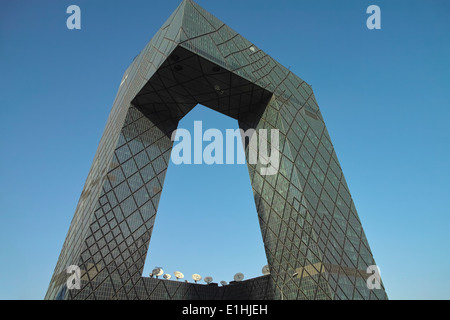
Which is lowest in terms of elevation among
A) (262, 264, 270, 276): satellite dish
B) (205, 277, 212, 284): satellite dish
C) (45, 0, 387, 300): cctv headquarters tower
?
(205, 277, 212, 284): satellite dish

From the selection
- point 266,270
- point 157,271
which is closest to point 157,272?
point 157,271

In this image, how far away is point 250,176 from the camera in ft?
143

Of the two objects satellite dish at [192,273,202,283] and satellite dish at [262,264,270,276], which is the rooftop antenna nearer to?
satellite dish at [192,273,202,283]

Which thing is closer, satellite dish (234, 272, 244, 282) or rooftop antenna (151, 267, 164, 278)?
rooftop antenna (151, 267, 164, 278)

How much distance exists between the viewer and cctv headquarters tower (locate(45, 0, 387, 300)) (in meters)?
32.9

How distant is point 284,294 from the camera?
113 feet

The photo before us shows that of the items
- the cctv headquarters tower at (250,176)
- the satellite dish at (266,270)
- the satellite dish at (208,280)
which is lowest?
the satellite dish at (208,280)

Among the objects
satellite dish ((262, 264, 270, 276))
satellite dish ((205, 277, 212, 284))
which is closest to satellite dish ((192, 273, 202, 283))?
satellite dish ((205, 277, 212, 284))

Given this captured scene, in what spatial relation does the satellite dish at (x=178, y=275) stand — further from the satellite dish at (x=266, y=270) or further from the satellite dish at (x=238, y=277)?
the satellite dish at (x=266, y=270)

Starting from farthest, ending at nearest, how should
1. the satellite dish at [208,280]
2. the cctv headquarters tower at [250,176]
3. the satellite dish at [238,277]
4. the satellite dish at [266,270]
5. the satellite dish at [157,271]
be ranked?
1. the satellite dish at [238,277]
2. the satellite dish at [208,280]
3. the satellite dish at [266,270]
4. the satellite dish at [157,271]
5. the cctv headquarters tower at [250,176]

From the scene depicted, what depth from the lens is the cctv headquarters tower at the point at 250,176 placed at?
1294 inches

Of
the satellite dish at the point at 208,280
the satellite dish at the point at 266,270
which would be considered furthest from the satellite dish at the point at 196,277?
the satellite dish at the point at 266,270
